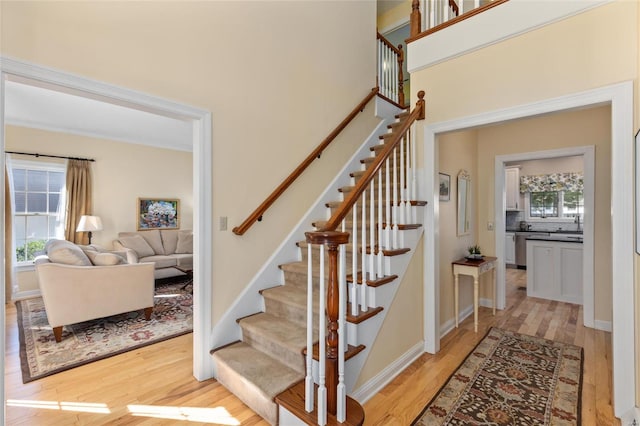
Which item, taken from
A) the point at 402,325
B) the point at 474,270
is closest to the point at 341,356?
the point at 402,325

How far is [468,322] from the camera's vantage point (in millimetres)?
3588

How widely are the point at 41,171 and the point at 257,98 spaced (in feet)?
15.9

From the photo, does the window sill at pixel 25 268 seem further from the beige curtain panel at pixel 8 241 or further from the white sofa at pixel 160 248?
the white sofa at pixel 160 248

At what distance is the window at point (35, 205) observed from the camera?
4.96 meters

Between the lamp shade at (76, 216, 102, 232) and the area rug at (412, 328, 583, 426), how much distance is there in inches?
227

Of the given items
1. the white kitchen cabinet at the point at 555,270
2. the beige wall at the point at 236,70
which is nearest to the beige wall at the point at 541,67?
the beige wall at the point at 236,70

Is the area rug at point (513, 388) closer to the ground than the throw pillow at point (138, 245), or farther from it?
closer to the ground

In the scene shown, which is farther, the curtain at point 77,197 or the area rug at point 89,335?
the curtain at point 77,197

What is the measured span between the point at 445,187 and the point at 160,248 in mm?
5417

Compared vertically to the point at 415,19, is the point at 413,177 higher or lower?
lower

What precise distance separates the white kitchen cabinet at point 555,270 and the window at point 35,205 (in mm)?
7926

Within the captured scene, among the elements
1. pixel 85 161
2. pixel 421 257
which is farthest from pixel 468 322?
pixel 85 161

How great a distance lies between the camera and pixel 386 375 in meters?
2.28

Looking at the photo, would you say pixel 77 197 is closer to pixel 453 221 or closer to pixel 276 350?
pixel 276 350
